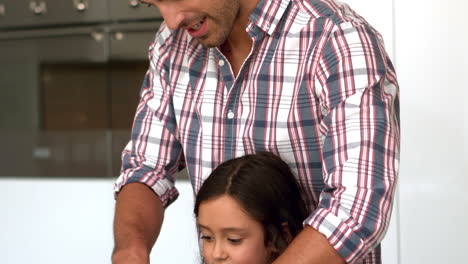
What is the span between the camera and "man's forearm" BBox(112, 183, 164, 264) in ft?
5.53

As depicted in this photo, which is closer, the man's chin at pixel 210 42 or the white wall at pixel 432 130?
the man's chin at pixel 210 42

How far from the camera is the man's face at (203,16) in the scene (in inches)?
64.7

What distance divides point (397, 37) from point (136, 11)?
117 centimetres

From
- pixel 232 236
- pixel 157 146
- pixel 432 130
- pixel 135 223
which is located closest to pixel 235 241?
pixel 232 236

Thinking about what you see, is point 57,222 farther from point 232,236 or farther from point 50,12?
point 232,236

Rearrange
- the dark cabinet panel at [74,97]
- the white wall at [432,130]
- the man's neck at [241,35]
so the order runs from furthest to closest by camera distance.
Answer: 1. the dark cabinet panel at [74,97]
2. the white wall at [432,130]
3. the man's neck at [241,35]

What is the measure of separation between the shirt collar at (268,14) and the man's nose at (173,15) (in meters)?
0.18

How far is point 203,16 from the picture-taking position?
65.7 inches

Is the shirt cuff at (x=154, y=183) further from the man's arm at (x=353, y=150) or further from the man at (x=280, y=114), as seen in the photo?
the man's arm at (x=353, y=150)

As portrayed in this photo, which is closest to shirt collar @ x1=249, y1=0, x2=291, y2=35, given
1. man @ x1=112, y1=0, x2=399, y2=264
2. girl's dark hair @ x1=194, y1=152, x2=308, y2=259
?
Answer: man @ x1=112, y1=0, x2=399, y2=264

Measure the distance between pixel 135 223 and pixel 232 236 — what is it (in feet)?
0.86

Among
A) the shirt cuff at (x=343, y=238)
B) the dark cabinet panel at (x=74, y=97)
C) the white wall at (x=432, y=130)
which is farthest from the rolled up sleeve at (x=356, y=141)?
the dark cabinet panel at (x=74, y=97)

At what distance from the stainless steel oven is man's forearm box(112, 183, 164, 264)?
156 centimetres

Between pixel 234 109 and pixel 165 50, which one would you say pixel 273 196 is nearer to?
pixel 234 109
